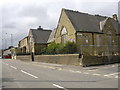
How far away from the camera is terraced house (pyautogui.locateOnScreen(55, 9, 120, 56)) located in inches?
1499

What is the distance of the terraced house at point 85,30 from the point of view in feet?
125

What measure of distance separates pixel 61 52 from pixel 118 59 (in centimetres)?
916

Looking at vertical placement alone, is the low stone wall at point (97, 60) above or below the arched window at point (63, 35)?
below

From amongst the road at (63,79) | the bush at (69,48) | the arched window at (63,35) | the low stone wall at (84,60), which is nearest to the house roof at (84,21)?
the arched window at (63,35)

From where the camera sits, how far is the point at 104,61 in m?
26.3

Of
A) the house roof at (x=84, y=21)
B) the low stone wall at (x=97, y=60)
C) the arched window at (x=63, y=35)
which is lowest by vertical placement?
the low stone wall at (x=97, y=60)

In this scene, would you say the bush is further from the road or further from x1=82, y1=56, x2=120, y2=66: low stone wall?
the road

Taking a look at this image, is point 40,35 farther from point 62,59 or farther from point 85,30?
point 62,59

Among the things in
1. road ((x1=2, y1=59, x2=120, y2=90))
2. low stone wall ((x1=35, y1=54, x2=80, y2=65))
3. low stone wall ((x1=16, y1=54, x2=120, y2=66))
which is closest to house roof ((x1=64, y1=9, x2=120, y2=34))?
low stone wall ((x1=35, y1=54, x2=80, y2=65))

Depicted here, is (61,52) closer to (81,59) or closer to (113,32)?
(81,59)

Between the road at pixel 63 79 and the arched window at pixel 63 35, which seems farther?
the arched window at pixel 63 35

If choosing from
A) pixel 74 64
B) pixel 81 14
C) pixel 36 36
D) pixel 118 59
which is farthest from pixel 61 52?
pixel 36 36

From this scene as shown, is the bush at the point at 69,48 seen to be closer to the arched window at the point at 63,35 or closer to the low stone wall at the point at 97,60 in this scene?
the low stone wall at the point at 97,60

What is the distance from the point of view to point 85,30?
1517 inches
